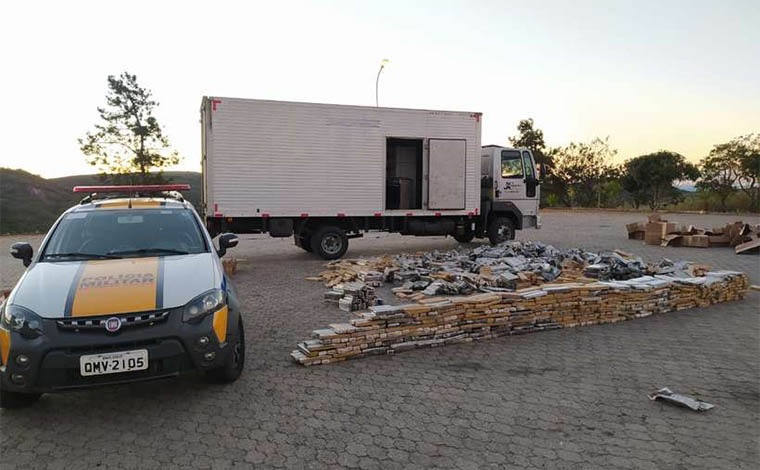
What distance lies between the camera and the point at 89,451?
3.35 m

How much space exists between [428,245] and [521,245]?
446cm

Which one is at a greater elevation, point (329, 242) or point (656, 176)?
point (656, 176)

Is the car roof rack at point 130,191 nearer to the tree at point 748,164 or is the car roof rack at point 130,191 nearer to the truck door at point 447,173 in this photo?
the truck door at point 447,173

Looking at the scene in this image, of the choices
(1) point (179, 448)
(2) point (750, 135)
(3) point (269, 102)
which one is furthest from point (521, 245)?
(2) point (750, 135)

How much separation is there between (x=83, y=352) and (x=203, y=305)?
84 centimetres

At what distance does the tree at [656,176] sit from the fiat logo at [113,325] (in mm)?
39880

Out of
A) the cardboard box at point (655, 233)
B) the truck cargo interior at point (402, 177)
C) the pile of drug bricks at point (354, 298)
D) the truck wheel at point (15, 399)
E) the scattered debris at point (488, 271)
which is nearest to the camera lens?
the truck wheel at point (15, 399)

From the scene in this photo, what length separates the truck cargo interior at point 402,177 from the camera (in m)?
14.1

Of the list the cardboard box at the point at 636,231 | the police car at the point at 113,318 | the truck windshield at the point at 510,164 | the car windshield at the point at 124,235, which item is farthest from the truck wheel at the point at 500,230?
the police car at the point at 113,318

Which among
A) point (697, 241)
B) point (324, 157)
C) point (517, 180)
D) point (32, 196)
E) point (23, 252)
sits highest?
point (324, 157)

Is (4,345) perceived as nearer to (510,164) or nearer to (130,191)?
(130,191)

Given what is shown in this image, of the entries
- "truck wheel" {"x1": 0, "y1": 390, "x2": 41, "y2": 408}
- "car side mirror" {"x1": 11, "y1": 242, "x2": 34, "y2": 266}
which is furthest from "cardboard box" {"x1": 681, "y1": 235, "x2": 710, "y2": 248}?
"truck wheel" {"x1": 0, "y1": 390, "x2": 41, "y2": 408}

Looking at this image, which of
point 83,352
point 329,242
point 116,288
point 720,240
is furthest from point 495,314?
point 720,240

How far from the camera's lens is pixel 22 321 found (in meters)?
3.61
